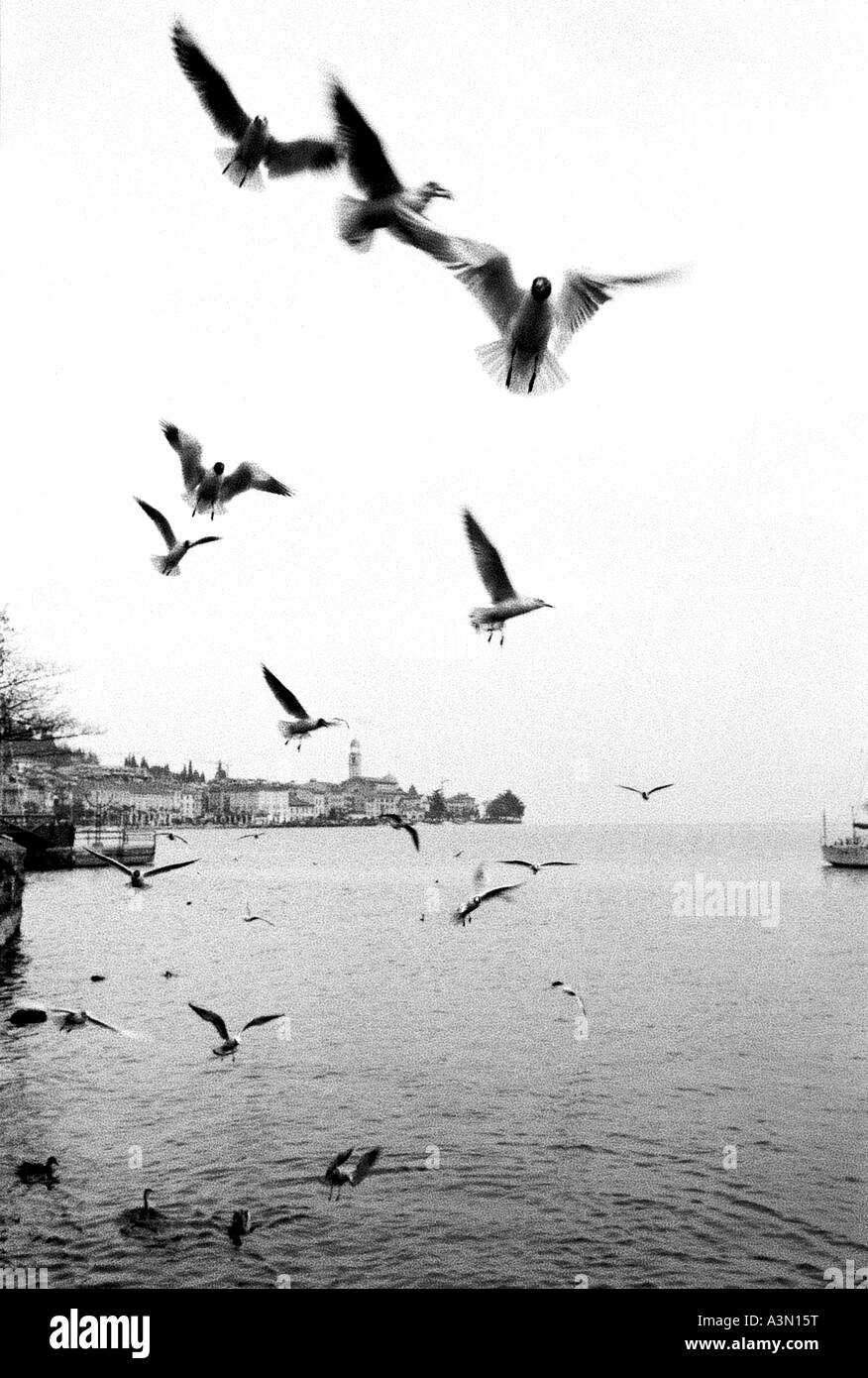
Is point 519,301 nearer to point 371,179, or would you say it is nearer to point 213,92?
point 371,179

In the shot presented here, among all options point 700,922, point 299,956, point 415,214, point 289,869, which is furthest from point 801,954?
point 289,869

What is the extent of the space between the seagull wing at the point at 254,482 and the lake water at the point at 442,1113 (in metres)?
5.80

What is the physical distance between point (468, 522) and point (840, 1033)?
52.3ft

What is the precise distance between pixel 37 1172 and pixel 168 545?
23.7 feet

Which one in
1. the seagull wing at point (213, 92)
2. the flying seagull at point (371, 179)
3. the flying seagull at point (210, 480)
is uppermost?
the seagull wing at point (213, 92)

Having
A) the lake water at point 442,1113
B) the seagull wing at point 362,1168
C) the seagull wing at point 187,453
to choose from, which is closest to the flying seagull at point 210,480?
the seagull wing at point 187,453

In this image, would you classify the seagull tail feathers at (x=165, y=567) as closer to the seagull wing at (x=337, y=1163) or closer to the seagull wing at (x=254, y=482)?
the seagull wing at (x=254, y=482)

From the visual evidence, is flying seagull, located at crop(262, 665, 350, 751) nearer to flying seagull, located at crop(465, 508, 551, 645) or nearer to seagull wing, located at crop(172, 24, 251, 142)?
flying seagull, located at crop(465, 508, 551, 645)

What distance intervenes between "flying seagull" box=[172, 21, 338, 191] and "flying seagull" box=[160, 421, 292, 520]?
4.37 ft

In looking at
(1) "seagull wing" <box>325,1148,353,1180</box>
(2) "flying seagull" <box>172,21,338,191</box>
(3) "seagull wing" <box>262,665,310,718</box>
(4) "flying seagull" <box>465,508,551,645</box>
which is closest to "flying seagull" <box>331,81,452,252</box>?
(2) "flying seagull" <box>172,21,338,191</box>

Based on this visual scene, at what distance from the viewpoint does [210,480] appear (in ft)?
17.4

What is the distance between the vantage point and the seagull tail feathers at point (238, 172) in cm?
431

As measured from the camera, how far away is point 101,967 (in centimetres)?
2256
